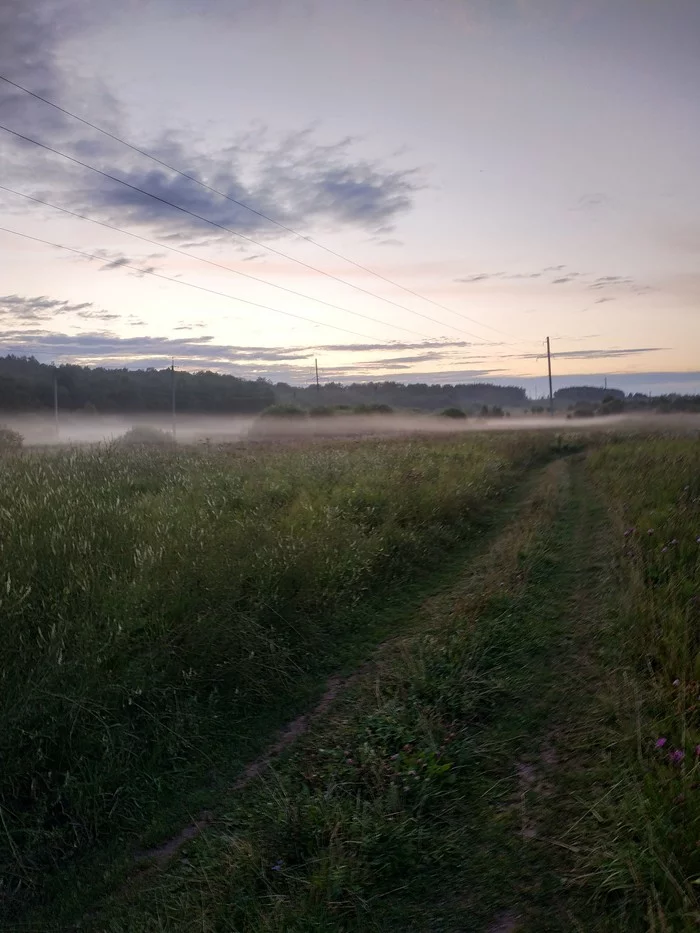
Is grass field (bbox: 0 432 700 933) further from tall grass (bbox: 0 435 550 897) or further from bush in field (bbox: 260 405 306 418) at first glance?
bush in field (bbox: 260 405 306 418)

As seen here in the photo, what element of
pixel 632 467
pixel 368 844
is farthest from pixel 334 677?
pixel 632 467

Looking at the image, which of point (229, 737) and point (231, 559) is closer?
point (229, 737)

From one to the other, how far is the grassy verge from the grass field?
17 millimetres

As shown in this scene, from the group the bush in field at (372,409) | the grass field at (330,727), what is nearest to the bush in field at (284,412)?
the bush in field at (372,409)

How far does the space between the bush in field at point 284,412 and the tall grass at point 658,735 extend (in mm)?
62992

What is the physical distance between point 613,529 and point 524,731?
22.3ft

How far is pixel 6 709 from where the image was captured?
168 inches

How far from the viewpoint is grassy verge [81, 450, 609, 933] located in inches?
123

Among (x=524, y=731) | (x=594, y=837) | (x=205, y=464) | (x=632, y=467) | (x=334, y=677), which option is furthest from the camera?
(x=632, y=467)

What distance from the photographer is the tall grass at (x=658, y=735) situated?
287 cm

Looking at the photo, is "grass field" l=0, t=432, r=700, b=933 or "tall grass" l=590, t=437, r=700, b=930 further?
"grass field" l=0, t=432, r=700, b=933

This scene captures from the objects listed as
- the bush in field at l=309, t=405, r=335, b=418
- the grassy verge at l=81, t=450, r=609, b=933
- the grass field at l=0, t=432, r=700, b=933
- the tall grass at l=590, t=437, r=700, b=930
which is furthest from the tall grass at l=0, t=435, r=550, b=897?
the bush in field at l=309, t=405, r=335, b=418

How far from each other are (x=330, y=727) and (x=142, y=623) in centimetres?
184

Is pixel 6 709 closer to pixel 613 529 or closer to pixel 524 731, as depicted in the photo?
pixel 524 731
